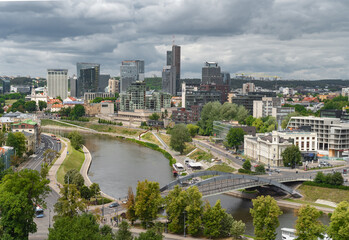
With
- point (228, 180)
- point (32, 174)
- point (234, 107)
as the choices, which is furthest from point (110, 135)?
point (32, 174)

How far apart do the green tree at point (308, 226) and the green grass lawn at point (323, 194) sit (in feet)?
47.3

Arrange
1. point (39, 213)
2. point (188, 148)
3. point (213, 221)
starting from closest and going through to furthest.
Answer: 1. point (213, 221)
2. point (39, 213)
3. point (188, 148)

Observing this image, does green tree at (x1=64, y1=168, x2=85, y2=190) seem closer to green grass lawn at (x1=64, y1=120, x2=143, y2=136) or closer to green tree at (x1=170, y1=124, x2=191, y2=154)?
green tree at (x1=170, y1=124, x2=191, y2=154)

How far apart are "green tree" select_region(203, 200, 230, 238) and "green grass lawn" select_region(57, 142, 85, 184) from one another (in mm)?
22933

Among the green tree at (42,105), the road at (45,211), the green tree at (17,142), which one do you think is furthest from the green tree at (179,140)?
the green tree at (42,105)

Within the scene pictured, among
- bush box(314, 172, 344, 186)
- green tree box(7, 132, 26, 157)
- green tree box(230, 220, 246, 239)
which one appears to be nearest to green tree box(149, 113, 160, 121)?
green tree box(7, 132, 26, 157)

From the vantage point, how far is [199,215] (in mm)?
35875

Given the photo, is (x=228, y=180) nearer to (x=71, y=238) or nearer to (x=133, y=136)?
(x=71, y=238)

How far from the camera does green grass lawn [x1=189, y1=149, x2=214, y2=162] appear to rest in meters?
68.0

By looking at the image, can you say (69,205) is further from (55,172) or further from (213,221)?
(55,172)

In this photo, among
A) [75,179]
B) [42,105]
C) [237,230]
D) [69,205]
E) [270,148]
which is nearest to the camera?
[237,230]

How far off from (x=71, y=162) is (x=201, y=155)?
20274 mm

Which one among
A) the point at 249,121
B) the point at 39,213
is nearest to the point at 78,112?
the point at 249,121

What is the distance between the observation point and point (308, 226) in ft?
105
